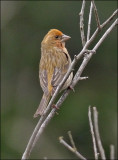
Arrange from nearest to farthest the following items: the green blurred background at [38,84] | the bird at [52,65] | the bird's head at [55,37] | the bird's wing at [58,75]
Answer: the bird at [52,65] → the bird's wing at [58,75] → the bird's head at [55,37] → the green blurred background at [38,84]

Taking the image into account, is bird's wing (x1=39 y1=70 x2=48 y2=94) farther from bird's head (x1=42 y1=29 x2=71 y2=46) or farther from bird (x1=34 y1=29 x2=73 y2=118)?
bird's head (x1=42 y1=29 x2=71 y2=46)

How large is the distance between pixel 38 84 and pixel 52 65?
330 inches

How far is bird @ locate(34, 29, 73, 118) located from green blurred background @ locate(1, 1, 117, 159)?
5.27 metres

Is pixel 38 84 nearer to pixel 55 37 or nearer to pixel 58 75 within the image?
pixel 55 37

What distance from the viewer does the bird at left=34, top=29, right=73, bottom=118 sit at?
7.43m

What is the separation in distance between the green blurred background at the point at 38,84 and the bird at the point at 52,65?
17.3ft

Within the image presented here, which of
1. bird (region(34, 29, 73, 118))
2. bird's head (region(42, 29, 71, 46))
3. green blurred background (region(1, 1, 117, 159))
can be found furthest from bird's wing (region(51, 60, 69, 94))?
green blurred background (region(1, 1, 117, 159))

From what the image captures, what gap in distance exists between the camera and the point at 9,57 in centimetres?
1762

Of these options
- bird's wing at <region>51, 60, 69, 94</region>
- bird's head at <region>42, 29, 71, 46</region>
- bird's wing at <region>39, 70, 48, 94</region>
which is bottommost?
bird's wing at <region>39, 70, 48, 94</region>

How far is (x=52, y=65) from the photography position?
8062mm

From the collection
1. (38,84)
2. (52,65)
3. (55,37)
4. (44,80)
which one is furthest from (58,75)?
(38,84)

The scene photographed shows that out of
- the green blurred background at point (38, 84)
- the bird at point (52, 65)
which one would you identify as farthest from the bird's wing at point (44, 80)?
the green blurred background at point (38, 84)

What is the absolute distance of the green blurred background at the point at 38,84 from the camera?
14.9 meters

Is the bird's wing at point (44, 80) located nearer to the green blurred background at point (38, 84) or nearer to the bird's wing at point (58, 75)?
the bird's wing at point (58, 75)
